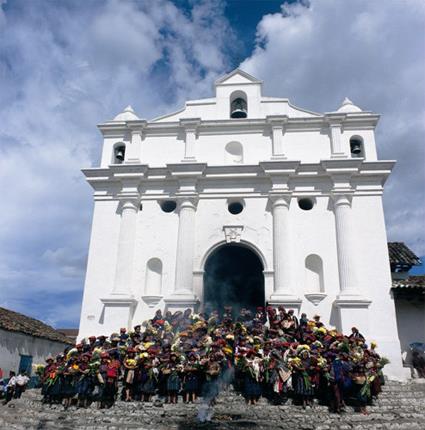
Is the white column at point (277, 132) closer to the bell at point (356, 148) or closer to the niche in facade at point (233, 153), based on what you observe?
the niche in facade at point (233, 153)

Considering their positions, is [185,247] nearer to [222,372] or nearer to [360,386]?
[222,372]

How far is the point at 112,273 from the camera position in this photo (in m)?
15.5

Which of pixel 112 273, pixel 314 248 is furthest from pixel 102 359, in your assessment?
pixel 314 248

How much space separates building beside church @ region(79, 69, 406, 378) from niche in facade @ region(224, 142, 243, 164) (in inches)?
1.8

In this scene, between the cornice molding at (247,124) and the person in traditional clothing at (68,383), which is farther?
the cornice molding at (247,124)

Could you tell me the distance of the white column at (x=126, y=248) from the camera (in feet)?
49.4

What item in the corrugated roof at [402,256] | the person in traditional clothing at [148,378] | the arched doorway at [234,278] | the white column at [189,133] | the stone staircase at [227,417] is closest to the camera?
the stone staircase at [227,417]

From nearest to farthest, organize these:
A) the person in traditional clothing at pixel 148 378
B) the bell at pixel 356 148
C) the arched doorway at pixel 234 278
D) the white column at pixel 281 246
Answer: the person in traditional clothing at pixel 148 378 → the white column at pixel 281 246 → the arched doorway at pixel 234 278 → the bell at pixel 356 148

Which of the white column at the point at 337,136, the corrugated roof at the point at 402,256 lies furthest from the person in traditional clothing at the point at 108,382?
the corrugated roof at the point at 402,256

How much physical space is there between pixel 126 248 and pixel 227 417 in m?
8.28

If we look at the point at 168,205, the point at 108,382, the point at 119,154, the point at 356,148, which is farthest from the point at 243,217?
the point at 108,382

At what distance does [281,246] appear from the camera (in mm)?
15039

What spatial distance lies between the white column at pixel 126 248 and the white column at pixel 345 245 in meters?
7.64

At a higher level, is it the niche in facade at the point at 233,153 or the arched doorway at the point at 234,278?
the niche in facade at the point at 233,153
